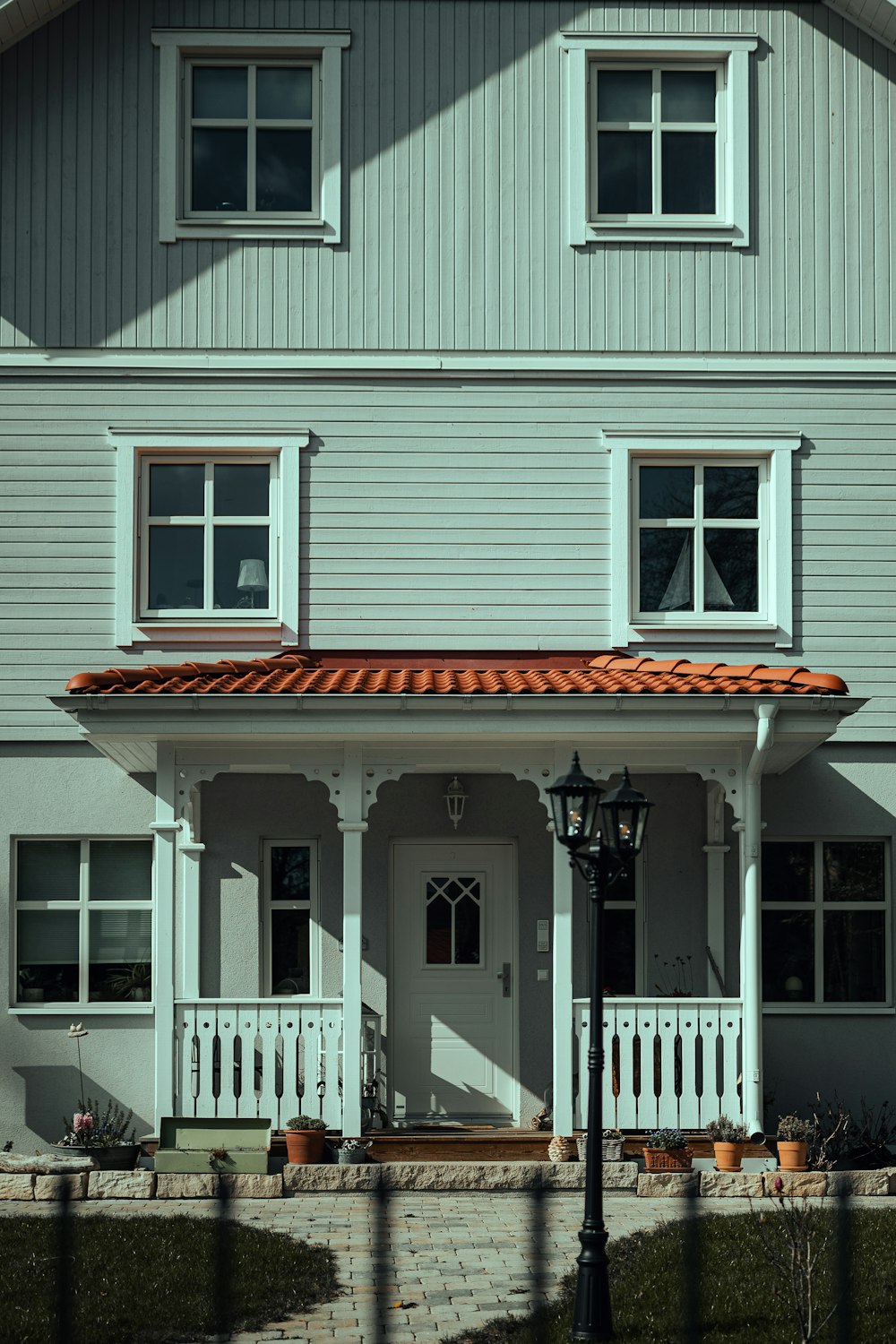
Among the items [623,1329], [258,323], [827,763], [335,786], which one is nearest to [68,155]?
[258,323]

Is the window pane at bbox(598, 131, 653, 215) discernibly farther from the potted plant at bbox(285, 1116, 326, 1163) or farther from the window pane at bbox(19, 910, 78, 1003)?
the potted plant at bbox(285, 1116, 326, 1163)

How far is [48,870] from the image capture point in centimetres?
1480

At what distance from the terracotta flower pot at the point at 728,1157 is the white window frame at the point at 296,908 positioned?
12.7 feet

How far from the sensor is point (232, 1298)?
29.4ft

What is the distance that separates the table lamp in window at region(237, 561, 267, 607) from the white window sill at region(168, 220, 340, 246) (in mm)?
2876

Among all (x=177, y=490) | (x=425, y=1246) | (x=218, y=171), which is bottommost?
(x=425, y=1246)

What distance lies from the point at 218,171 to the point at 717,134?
14.7 ft

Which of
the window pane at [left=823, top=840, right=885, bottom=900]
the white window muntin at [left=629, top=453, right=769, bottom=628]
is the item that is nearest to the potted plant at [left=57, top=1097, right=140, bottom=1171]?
the white window muntin at [left=629, top=453, right=769, bottom=628]

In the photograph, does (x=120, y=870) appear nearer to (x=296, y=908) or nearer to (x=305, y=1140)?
(x=296, y=908)

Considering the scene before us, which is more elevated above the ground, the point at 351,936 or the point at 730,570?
the point at 730,570

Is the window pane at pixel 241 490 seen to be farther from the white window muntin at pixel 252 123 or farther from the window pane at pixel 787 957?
the window pane at pixel 787 957

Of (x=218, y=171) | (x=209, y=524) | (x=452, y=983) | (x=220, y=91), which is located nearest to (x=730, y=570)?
(x=452, y=983)

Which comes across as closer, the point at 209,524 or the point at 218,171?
the point at 209,524

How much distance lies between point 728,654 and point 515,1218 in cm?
567
